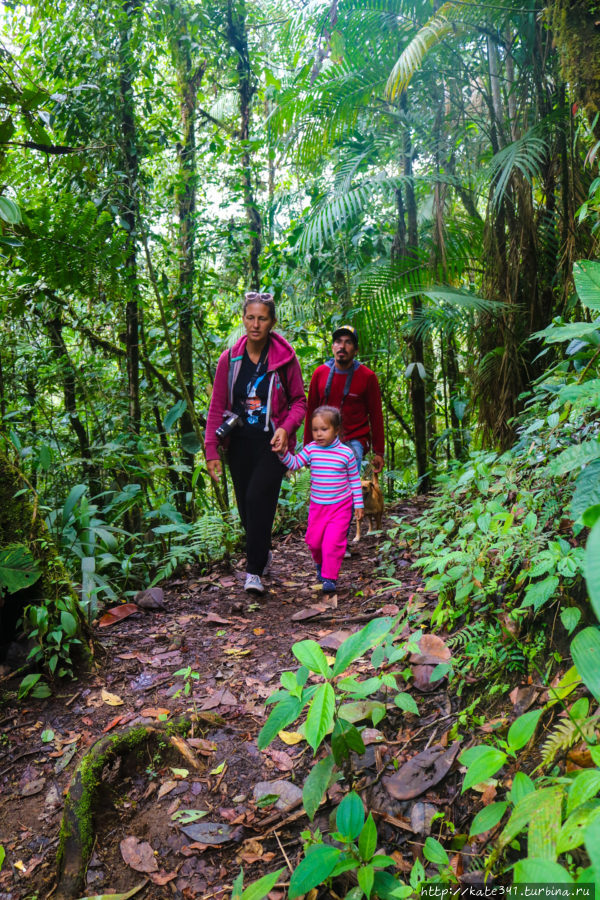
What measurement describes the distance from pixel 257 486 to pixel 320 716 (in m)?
2.54

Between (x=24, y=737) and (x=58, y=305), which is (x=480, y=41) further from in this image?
(x=24, y=737)

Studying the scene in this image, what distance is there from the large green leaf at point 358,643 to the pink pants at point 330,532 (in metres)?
2.05

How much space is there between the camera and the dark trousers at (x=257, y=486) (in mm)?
3977

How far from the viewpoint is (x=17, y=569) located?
266cm

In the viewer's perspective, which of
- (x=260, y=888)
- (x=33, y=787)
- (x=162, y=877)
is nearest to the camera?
(x=260, y=888)

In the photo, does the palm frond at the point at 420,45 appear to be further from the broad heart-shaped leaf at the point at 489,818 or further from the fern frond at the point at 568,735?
the broad heart-shaped leaf at the point at 489,818

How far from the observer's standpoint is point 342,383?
4.94 meters

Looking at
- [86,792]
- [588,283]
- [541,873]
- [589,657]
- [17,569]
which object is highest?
[588,283]

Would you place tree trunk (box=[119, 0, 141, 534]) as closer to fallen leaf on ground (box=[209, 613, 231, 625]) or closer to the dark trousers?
the dark trousers

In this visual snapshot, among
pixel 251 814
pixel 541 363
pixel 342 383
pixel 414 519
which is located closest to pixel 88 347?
pixel 342 383

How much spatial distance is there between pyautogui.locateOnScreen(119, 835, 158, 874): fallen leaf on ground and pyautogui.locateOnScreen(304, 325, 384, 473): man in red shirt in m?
3.32

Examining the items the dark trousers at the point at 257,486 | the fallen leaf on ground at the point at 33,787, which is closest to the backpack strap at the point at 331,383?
the dark trousers at the point at 257,486

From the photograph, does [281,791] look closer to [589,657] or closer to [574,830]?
[574,830]

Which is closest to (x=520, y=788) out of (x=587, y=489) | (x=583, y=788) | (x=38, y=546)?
(x=583, y=788)
